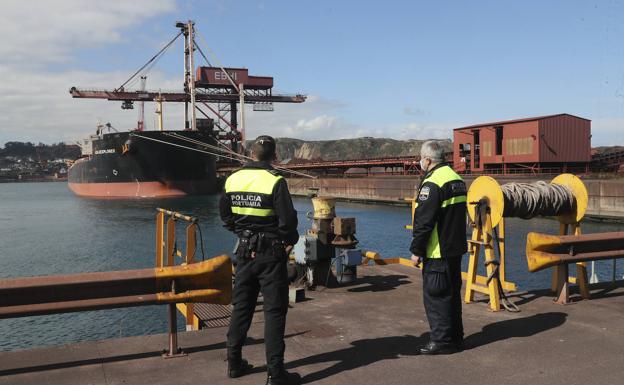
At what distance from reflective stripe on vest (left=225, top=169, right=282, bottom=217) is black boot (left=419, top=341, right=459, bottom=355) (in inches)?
73.9

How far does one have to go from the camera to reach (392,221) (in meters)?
33.8

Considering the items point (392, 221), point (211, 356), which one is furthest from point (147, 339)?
point (392, 221)

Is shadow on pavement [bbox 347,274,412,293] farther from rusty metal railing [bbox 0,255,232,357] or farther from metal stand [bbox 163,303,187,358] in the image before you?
metal stand [bbox 163,303,187,358]

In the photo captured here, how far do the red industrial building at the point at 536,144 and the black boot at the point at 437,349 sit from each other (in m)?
39.0

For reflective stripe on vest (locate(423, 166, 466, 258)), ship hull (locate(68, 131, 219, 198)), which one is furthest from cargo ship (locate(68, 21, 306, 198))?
reflective stripe on vest (locate(423, 166, 466, 258))

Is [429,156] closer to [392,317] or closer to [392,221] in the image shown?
[392,317]

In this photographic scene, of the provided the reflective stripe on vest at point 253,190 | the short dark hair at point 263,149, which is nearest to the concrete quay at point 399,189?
the short dark hair at point 263,149

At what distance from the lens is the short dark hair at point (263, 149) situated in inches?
159

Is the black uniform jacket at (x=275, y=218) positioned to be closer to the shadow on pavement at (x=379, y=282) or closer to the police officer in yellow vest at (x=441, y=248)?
the police officer in yellow vest at (x=441, y=248)

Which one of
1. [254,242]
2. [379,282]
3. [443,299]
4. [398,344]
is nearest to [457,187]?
[443,299]

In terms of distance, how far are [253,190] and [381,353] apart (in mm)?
1926

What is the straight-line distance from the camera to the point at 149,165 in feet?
171

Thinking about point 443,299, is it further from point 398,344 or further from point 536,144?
point 536,144

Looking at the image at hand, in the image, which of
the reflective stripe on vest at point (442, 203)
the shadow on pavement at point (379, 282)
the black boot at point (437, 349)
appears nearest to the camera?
the black boot at point (437, 349)
